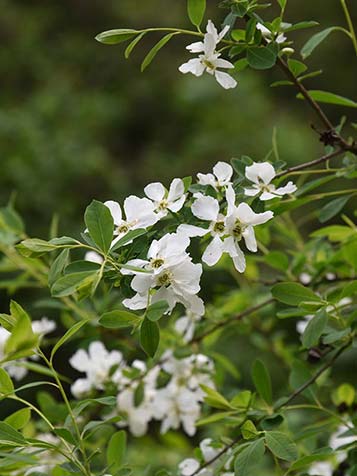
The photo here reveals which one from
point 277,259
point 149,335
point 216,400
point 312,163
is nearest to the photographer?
point 149,335

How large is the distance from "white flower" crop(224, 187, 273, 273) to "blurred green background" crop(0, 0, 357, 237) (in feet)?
6.47

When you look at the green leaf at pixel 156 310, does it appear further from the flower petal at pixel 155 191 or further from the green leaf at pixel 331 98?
A: the green leaf at pixel 331 98

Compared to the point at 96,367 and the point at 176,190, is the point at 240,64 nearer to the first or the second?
the point at 176,190

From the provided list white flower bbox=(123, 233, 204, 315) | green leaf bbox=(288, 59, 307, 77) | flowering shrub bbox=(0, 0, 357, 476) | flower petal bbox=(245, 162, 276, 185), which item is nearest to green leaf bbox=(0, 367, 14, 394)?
flowering shrub bbox=(0, 0, 357, 476)

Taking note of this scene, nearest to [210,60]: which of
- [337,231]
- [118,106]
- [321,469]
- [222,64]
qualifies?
[222,64]

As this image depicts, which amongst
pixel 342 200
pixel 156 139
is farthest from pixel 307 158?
pixel 342 200

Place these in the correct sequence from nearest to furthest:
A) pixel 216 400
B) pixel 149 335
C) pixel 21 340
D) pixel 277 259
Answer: pixel 21 340
pixel 149 335
pixel 216 400
pixel 277 259

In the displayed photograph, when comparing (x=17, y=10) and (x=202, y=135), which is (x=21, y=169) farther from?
(x=17, y=10)

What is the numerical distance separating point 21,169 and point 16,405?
2.36ft

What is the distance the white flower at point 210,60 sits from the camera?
0.54 m

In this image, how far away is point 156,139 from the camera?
339 cm

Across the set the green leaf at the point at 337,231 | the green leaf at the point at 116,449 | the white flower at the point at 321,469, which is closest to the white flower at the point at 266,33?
the green leaf at the point at 337,231

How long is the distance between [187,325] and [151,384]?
78mm

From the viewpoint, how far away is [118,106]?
3.34m
